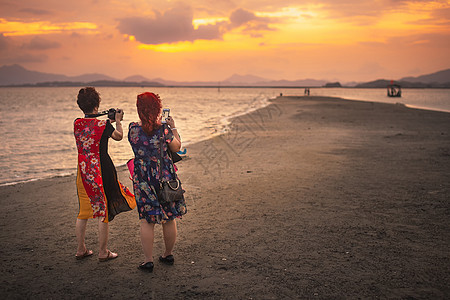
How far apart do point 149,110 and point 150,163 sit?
594mm

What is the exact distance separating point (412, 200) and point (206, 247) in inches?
166

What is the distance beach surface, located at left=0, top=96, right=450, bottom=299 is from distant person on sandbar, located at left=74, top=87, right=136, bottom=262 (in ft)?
2.16

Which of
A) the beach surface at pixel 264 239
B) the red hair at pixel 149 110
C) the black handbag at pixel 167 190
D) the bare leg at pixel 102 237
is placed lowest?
the beach surface at pixel 264 239

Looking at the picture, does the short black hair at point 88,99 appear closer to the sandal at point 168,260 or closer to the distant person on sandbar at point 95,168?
the distant person on sandbar at point 95,168

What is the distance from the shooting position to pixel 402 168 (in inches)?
360

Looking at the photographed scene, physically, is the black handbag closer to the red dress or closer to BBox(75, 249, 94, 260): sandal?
the red dress

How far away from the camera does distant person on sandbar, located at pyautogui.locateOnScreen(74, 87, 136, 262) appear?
13.1ft

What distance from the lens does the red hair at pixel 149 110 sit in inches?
145

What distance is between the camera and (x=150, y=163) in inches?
151

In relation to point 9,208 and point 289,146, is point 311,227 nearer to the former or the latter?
point 9,208

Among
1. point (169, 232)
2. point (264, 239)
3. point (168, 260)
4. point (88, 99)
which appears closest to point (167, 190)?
point (169, 232)

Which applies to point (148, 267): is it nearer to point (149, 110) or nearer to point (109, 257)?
point (109, 257)

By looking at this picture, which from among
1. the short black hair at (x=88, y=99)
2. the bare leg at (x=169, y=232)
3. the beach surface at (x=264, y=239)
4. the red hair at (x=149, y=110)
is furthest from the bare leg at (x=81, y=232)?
the red hair at (x=149, y=110)

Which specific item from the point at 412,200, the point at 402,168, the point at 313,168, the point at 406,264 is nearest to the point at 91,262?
the point at 406,264
